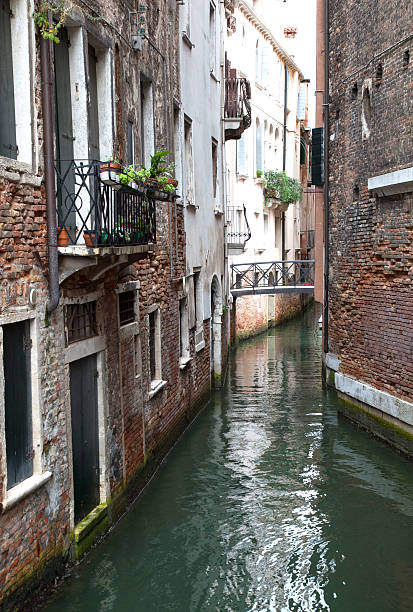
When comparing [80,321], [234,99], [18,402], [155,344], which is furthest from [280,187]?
[18,402]

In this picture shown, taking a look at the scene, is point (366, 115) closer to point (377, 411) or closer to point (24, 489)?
point (377, 411)

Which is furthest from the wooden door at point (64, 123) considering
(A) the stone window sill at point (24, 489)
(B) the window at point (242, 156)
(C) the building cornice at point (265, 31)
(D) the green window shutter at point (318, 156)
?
(C) the building cornice at point (265, 31)

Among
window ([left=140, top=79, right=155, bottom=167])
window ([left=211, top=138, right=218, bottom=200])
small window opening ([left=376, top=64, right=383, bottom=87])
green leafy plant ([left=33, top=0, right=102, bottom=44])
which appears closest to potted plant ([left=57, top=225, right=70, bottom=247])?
green leafy plant ([left=33, top=0, right=102, bottom=44])

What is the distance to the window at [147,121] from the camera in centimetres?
1016

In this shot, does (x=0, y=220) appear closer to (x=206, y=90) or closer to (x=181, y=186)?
(x=181, y=186)

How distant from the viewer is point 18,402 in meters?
5.69

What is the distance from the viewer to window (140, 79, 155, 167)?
10.2 m

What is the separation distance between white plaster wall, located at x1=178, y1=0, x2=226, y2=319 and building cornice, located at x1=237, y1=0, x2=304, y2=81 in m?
9.07

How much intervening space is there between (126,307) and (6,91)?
11.9 feet

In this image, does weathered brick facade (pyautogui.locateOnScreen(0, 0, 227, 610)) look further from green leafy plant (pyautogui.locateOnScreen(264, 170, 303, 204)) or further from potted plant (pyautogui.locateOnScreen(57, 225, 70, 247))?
green leafy plant (pyautogui.locateOnScreen(264, 170, 303, 204))

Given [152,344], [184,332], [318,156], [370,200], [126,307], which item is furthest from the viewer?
[318,156]

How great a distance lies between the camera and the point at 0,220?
17.2ft

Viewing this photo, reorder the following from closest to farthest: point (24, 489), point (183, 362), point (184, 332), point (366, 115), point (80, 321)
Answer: point (24, 489) < point (80, 321) < point (183, 362) < point (366, 115) < point (184, 332)

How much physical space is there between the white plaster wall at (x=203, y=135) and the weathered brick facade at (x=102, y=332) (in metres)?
0.88
